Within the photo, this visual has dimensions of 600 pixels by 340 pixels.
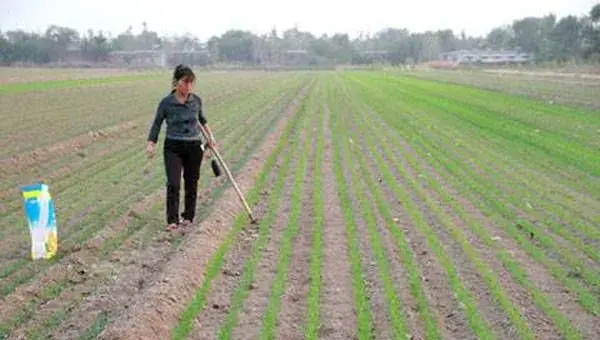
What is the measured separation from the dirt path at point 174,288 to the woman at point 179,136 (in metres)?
0.48

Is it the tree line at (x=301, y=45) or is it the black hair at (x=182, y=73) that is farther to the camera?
the tree line at (x=301, y=45)

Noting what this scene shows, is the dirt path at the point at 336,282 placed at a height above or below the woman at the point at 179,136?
below

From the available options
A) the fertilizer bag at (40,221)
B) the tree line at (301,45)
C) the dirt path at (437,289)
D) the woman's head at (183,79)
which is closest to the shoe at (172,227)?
the fertilizer bag at (40,221)

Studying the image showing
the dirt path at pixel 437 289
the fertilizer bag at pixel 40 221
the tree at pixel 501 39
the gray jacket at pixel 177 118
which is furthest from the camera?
the tree at pixel 501 39

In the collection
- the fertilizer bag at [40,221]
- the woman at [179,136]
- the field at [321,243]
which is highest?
the woman at [179,136]

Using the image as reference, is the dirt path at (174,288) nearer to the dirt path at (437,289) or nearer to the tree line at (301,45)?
the dirt path at (437,289)

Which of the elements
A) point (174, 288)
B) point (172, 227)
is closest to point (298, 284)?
point (174, 288)

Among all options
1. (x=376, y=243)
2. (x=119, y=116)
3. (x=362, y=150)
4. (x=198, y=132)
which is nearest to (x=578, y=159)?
(x=362, y=150)

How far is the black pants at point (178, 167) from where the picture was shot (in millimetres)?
8727

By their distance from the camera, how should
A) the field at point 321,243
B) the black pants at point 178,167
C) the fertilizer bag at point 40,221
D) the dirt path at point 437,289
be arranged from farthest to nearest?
the black pants at point 178,167 < the fertilizer bag at point 40,221 < the field at point 321,243 < the dirt path at point 437,289

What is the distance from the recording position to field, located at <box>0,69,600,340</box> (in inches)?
235

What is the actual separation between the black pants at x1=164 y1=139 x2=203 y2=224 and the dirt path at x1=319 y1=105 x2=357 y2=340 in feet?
5.69

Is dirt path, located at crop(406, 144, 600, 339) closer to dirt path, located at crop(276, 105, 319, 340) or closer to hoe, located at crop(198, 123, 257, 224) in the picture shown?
dirt path, located at crop(276, 105, 319, 340)

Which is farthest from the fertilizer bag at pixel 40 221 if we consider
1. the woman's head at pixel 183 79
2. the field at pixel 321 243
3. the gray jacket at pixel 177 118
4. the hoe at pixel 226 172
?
the hoe at pixel 226 172
